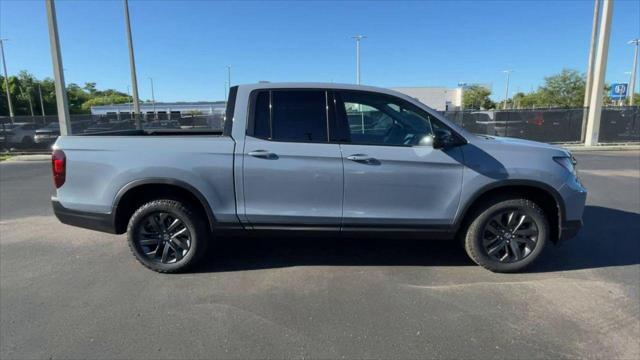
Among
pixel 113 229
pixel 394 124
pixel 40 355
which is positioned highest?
pixel 394 124

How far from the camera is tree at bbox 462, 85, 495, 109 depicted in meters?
80.1

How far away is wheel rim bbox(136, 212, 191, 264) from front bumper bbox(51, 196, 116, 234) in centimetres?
30

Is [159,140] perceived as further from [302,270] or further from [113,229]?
[302,270]

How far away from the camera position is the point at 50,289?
3.75 meters

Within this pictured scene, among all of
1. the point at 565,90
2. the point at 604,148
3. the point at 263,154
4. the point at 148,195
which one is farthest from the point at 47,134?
the point at 565,90

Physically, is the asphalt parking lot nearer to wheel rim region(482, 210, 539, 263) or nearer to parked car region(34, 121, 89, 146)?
wheel rim region(482, 210, 539, 263)

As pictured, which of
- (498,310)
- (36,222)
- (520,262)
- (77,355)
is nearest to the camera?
(77,355)

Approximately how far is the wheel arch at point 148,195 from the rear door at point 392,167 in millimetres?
1454

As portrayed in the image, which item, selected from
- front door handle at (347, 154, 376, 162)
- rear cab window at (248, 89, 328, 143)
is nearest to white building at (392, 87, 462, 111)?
rear cab window at (248, 89, 328, 143)

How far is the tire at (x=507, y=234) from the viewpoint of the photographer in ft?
12.8

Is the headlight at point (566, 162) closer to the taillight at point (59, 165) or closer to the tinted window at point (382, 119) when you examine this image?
the tinted window at point (382, 119)

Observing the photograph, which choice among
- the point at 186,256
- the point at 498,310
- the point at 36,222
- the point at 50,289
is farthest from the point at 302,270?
the point at 36,222

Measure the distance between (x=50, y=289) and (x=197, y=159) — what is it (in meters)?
1.87

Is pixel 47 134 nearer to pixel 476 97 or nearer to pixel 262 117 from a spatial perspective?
pixel 262 117
